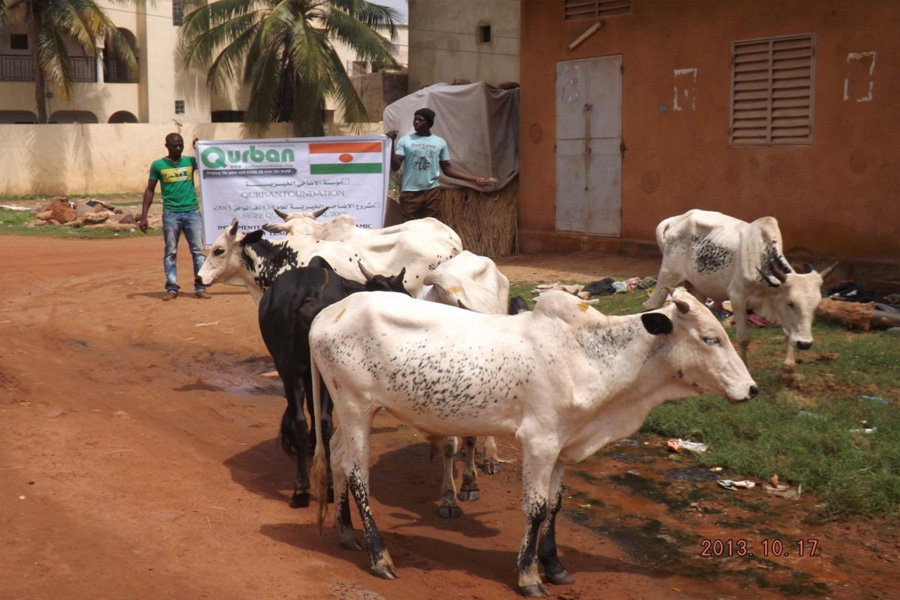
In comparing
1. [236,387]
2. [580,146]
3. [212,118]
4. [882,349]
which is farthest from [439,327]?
[212,118]

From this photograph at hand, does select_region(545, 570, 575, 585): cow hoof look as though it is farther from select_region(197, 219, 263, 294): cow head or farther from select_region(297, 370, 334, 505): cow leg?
select_region(197, 219, 263, 294): cow head

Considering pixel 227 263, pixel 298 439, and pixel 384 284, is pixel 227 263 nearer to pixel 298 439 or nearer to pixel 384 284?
pixel 384 284

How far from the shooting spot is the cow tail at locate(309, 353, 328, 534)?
547 centimetres

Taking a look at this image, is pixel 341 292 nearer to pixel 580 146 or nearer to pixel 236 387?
pixel 236 387

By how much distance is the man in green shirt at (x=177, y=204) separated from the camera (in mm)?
12633

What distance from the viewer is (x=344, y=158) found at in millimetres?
12344

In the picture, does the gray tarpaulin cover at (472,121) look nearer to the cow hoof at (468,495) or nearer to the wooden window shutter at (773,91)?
the wooden window shutter at (773,91)

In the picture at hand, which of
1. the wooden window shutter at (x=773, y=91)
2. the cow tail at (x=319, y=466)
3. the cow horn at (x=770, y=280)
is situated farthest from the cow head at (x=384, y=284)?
the wooden window shutter at (x=773, y=91)

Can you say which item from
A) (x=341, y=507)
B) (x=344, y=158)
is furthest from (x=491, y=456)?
(x=344, y=158)

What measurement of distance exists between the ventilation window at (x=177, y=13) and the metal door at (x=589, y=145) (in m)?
23.7

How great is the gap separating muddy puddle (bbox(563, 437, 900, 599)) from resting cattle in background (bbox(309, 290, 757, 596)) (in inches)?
31.1

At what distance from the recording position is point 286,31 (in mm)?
32281
